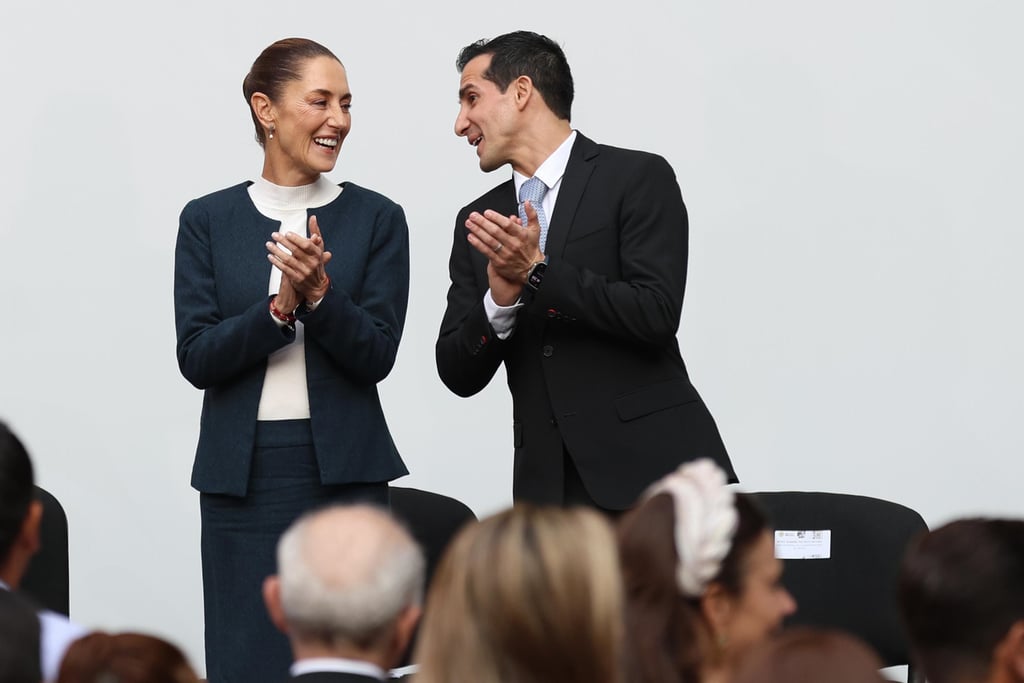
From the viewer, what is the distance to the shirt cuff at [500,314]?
3000 millimetres

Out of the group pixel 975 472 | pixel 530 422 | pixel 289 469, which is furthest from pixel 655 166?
pixel 975 472

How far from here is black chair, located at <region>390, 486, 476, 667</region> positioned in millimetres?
3471

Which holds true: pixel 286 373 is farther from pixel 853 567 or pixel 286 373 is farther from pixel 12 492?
pixel 853 567

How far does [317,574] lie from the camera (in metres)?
1.73

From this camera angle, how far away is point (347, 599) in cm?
172

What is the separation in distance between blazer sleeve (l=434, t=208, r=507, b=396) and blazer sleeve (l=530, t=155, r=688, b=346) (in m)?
0.17

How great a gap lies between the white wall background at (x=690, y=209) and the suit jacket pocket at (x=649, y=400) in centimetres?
156

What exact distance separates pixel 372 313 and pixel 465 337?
20cm

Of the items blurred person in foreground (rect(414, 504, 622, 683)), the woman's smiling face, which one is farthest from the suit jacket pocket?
blurred person in foreground (rect(414, 504, 622, 683))

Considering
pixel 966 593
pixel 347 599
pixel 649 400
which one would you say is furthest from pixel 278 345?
pixel 966 593

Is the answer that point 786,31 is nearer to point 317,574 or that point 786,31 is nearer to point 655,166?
point 655,166

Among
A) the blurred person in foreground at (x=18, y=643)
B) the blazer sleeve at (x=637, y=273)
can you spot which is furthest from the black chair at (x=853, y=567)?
the blurred person in foreground at (x=18, y=643)

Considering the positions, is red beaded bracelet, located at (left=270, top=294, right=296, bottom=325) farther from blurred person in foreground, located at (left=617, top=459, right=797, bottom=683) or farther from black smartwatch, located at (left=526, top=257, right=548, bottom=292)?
blurred person in foreground, located at (left=617, top=459, right=797, bottom=683)

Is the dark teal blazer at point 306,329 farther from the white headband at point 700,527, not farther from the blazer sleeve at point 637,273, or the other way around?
the white headband at point 700,527
